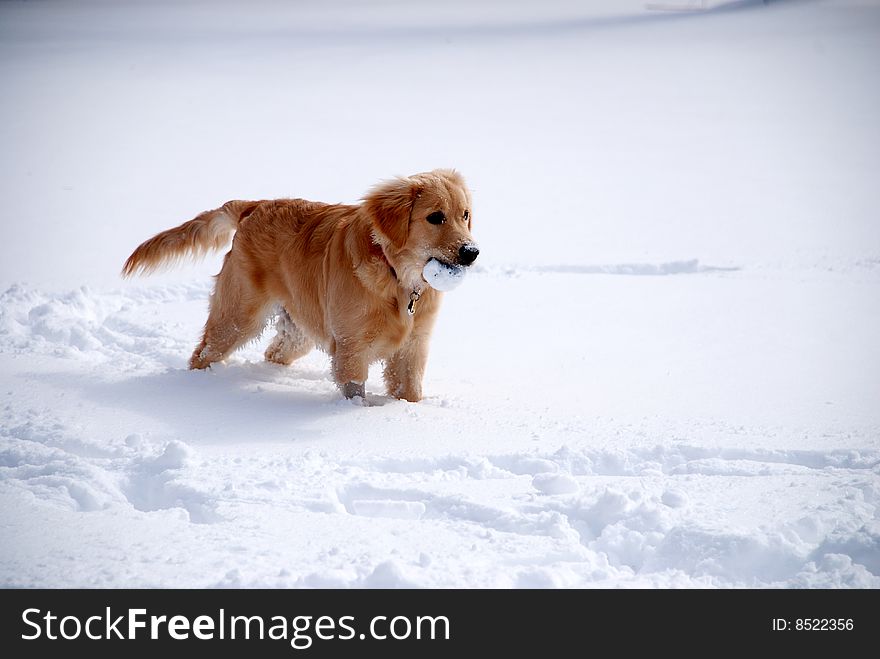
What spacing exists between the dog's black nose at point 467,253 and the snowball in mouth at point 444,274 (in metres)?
0.04

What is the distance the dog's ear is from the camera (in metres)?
4.39

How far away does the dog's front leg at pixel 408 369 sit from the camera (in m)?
4.68

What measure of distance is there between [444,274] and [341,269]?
634mm

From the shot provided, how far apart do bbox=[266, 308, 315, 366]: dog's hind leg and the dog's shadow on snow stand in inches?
10.5

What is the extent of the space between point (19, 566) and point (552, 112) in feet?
48.6

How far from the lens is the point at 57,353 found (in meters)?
5.11

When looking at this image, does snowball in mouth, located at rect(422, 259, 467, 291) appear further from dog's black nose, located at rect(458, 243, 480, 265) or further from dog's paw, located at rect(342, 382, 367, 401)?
dog's paw, located at rect(342, 382, 367, 401)

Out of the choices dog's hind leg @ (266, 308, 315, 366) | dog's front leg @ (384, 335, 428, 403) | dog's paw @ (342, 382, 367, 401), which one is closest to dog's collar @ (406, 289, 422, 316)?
dog's front leg @ (384, 335, 428, 403)

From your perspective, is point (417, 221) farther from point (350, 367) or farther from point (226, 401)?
point (226, 401)

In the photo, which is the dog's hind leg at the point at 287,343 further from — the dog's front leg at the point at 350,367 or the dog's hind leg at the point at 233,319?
the dog's front leg at the point at 350,367

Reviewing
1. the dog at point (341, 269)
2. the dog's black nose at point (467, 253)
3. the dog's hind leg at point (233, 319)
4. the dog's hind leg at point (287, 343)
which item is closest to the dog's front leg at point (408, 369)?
the dog at point (341, 269)
